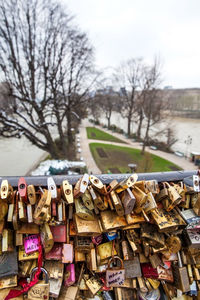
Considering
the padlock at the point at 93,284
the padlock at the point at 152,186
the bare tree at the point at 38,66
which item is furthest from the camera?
the bare tree at the point at 38,66

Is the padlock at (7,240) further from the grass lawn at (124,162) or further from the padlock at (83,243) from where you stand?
the grass lawn at (124,162)

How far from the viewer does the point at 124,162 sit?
47.5 feet

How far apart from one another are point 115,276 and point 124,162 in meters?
13.4

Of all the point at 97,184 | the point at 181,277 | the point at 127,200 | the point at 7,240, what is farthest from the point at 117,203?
the point at 181,277

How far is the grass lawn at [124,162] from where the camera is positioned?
1179 centimetres

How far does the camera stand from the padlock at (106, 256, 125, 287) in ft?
4.01

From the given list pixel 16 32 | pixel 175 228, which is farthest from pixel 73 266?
pixel 16 32

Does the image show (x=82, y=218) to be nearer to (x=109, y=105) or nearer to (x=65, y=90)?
(x=65, y=90)

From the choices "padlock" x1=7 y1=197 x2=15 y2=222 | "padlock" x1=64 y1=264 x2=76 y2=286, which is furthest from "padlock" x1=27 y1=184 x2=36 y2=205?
"padlock" x1=64 y1=264 x2=76 y2=286

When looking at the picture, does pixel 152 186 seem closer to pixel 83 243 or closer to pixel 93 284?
pixel 83 243

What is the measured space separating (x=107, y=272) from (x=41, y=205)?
2.62 ft

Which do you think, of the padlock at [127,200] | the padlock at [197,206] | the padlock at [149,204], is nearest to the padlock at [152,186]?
the padlock at [149,204]

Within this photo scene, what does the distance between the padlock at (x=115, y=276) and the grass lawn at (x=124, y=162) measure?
34.2ft

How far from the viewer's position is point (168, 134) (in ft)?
70.4
